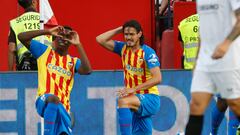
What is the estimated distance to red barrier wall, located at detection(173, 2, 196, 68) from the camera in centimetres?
1480

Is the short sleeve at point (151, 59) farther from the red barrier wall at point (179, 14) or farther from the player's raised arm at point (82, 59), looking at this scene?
the red barrier wall at point (179, 14)

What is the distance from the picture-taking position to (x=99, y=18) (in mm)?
15594

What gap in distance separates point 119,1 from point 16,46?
2776mm

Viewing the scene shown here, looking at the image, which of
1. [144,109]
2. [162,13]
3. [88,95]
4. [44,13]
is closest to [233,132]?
[144,109]

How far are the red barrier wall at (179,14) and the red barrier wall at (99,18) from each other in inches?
31.5

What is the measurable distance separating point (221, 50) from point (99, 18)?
7614 mm

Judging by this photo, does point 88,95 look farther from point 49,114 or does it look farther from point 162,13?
point 162,13

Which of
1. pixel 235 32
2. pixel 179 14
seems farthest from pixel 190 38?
pixel 235 32

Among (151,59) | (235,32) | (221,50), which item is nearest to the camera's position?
(221,50)

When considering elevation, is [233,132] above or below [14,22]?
below

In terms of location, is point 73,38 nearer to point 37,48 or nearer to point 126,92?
point 37,48

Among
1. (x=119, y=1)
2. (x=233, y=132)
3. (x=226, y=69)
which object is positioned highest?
(x=119, y=1)

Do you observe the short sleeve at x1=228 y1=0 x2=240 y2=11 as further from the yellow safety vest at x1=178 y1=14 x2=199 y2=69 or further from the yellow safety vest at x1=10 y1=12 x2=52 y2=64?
the yellow safety vest at x1=10 y1=12 x2=52 y2=64

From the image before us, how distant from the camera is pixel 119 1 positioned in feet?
51.3
